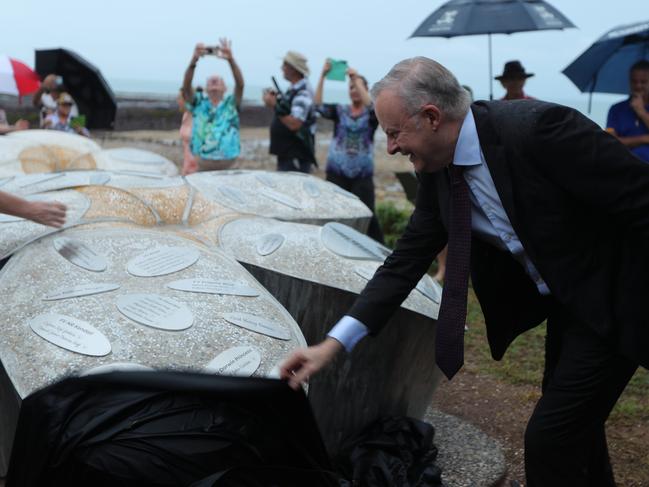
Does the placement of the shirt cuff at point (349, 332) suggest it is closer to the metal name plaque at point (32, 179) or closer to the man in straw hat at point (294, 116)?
the metal name plaque at point (32, 179)

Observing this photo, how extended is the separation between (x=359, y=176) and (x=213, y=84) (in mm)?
1407

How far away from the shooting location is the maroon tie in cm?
241

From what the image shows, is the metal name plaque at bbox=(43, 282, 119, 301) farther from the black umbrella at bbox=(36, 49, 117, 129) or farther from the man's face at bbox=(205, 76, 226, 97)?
the black umbrella at bbox=(36, 49, 117, 129)

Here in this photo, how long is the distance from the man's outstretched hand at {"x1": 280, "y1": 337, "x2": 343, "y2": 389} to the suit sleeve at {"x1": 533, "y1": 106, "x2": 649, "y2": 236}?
32.8 inches

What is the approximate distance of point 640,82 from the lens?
6086 millimetres

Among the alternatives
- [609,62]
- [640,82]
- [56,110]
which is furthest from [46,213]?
[56,110]

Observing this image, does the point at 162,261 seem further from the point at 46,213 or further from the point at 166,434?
the point at 166,434

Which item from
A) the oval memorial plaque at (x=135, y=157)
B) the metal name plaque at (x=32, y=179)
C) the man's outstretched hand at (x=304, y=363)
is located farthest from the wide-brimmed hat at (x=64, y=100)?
the man's outstretched hand at (x=304, y=363)

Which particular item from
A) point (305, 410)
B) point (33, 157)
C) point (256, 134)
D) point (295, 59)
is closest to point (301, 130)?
point (295, 59)

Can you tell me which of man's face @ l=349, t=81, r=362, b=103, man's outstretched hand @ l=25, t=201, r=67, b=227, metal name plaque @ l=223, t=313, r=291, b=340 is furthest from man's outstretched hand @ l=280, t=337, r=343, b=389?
man's face @ l=349, t=81, r=362, b=103

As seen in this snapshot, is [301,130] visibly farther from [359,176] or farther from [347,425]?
[347,425]

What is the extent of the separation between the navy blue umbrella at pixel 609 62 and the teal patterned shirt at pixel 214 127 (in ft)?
10.6

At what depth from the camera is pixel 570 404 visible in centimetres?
233

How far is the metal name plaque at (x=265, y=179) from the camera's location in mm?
5043
